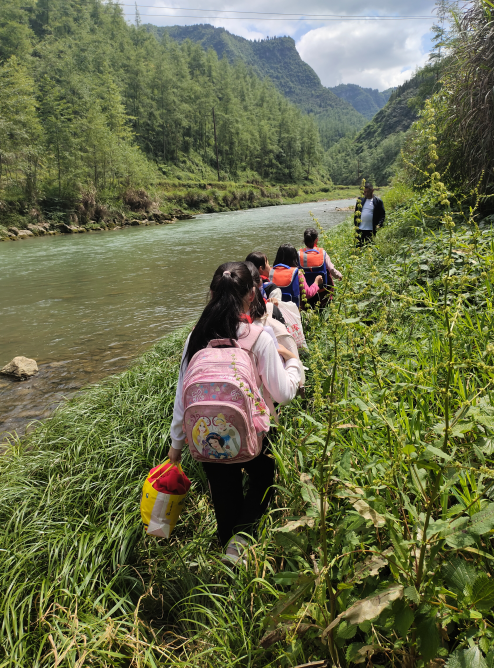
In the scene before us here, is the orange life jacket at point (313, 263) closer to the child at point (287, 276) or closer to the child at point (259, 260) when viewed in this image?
the child at point (287, 276)

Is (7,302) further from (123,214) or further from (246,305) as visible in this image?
(123,214)

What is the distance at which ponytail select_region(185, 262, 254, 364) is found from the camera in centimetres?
199

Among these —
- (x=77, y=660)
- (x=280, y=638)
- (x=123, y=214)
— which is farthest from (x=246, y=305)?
(x=123, y=214)

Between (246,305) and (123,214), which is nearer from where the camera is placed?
(246,305)

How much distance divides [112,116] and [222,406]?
2068 inches

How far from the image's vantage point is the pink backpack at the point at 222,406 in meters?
1.75

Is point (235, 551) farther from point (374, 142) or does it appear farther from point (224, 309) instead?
point (374, 142)

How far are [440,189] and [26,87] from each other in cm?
4141

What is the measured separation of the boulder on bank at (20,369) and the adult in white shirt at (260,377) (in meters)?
4.99

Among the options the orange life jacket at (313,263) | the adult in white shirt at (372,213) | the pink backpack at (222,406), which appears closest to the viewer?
the pink backpack at (222,406)

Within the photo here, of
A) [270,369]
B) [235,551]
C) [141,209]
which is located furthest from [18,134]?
[235,551]

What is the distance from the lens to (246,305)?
2.17 meters

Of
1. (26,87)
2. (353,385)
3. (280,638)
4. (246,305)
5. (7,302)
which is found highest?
(26,87)

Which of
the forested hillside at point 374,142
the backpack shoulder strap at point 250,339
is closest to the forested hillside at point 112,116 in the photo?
the forested hillside at point 374,142
